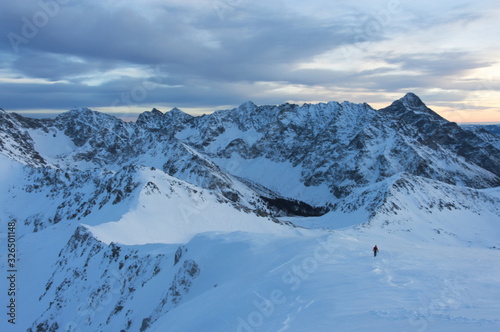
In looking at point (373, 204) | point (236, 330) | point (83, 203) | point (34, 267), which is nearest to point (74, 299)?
point (34, 267)

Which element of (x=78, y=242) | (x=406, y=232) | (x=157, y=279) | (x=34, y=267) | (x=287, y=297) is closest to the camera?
(x=287, y=297)

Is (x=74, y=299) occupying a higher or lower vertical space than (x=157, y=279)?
lower

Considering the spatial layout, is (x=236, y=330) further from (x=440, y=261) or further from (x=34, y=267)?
(x=34, y=267)

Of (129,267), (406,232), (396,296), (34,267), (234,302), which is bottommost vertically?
(34,267)

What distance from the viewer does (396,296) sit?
18906 mm

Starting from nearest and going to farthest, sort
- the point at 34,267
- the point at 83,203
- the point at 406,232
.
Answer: the point at 34,267 < the point at 406,232 < the point at 83,203

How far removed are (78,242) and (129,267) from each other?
19824mm

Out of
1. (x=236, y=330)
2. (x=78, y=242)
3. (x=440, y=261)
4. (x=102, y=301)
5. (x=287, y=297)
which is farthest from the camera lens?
(x=78, y=242)

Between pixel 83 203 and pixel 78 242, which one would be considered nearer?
pixel 78 242

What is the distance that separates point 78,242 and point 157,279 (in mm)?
27318

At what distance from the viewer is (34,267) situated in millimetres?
70438

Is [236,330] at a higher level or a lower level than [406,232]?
higher

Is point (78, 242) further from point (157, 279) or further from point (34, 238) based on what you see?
point (34, 238)

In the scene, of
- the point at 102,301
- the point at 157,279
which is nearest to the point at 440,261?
the point at 157,279
